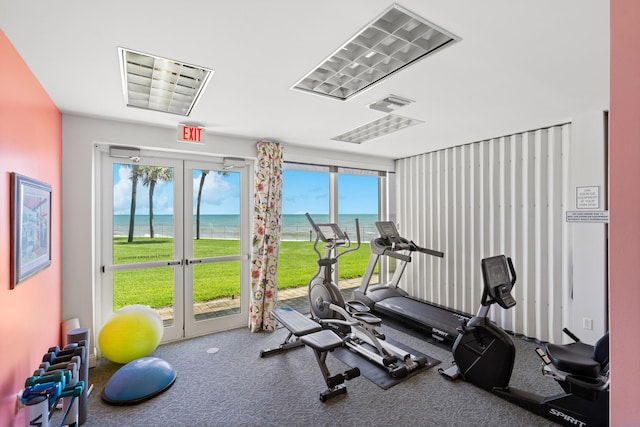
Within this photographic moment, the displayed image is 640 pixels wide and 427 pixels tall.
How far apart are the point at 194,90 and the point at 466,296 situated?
4.08 m

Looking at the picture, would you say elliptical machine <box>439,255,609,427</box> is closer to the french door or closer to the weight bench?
the weight bench

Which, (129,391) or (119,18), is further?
(129,391)

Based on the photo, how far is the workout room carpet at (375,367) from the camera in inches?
105

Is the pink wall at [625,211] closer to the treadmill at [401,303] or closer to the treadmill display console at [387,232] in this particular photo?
the treadmill at [401,303]

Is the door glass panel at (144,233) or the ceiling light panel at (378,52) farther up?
the ceiling light panel at (378,52)

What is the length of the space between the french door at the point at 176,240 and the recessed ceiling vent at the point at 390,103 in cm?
198

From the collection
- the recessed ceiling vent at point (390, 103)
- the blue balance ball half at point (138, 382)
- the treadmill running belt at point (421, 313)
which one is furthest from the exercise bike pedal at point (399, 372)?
the recessed ceiling vent at point (390, 103)

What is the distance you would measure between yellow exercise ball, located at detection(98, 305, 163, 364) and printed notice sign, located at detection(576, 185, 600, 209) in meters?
4.42

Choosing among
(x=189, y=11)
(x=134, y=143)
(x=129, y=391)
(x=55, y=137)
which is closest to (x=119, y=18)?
(x=189, y=11)

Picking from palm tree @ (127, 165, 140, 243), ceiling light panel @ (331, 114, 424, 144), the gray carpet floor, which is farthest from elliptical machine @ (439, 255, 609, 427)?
palm tree @ (127, 165, 140, 243)

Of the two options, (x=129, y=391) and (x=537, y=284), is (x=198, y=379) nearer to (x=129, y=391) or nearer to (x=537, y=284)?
(x=129, y=391)

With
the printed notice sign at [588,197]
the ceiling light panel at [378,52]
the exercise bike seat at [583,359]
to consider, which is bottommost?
the exercise bike seat at [583,359]

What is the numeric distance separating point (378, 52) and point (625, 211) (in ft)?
5.05

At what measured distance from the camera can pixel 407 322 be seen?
150 inches
